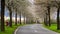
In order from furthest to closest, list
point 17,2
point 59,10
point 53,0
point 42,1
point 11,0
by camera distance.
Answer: point 42,1 < point 59,10 < point 53,0 < point 17,2 < point 11,0

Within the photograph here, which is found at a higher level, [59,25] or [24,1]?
[24,1]

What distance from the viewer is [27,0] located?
32531 mm

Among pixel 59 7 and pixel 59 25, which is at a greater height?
pixel 59 7

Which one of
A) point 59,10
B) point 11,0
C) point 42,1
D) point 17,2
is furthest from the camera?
point 42,1

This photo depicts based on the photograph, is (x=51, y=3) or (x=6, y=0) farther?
(x=51, y=3)

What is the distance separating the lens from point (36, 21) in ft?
463

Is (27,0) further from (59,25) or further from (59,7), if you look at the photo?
(59,25)

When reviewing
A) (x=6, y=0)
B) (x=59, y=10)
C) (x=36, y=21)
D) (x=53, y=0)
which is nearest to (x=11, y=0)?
(x=6, y=0)

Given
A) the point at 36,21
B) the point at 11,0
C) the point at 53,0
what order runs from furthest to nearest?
the point at 36,21 → the point at 53,0 → the point at 11,0

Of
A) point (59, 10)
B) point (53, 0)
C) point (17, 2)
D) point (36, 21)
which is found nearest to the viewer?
point (17, 2)

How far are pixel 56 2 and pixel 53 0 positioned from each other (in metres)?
0.61

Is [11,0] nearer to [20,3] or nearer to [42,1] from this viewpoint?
[20,3]

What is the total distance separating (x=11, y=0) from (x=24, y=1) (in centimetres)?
302

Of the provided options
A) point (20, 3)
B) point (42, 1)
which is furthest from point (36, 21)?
point (20, 3)
